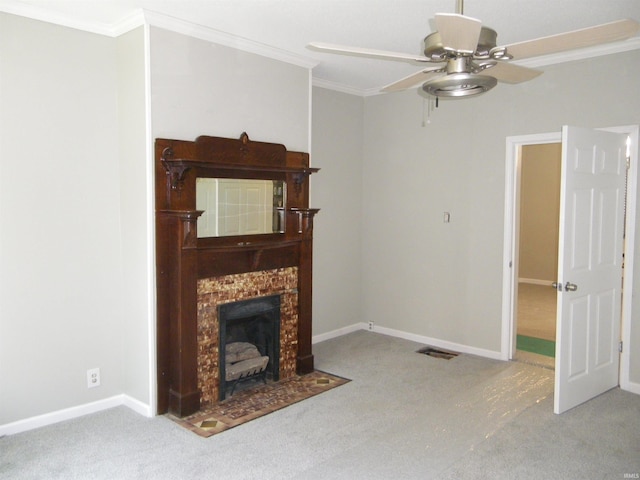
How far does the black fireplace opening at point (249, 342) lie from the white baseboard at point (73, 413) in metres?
0.58

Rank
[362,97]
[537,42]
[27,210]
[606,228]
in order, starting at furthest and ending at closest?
[362,97], [606,228], [27,210], [537,42]

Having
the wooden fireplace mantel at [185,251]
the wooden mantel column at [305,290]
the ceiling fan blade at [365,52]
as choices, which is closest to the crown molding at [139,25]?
the wooden fireplace mantel at [185,251]

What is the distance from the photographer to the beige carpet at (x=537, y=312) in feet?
18.9

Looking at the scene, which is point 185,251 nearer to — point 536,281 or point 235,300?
point 235,300

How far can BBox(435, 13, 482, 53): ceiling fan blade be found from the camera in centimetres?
184

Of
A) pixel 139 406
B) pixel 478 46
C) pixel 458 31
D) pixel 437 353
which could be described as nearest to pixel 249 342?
pixel 139 406

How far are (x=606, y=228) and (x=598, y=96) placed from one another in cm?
105

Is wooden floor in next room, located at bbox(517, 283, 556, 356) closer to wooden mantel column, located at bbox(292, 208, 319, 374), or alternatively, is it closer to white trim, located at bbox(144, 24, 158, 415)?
wooden mantel column, located at bbox(292, 208, 319, 374)

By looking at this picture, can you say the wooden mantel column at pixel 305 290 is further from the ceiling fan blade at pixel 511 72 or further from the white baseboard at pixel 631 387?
the white baseboard at pixel 631 387

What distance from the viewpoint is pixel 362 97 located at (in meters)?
5.63

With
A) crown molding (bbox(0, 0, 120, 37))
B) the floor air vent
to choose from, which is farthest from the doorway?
crown molding (bbox(0, 0, 120, 37))

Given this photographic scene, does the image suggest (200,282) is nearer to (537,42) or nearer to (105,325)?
(105,325)

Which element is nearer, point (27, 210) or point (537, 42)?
point (537, 42)

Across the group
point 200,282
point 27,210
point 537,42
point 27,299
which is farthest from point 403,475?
point 27,210
